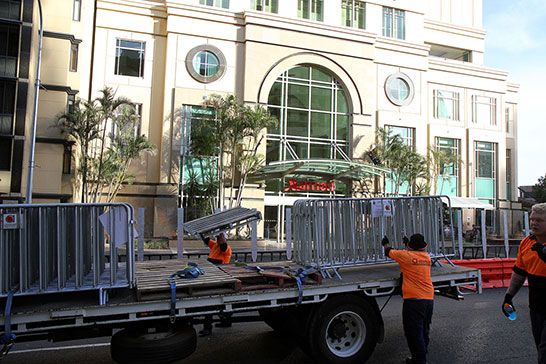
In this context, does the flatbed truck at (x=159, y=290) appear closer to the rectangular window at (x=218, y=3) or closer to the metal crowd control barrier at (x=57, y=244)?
the metal crowd control barrier at (x=57, y=244)

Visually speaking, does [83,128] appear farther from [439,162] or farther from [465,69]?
[465,69]

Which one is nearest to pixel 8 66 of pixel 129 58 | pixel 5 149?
pixel 5 149

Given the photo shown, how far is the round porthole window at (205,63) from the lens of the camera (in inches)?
1003

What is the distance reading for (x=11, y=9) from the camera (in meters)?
21.5

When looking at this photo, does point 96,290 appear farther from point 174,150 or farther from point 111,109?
point 174,150

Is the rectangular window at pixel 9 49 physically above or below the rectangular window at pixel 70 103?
above

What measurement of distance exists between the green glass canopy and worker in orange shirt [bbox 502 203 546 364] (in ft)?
62.5

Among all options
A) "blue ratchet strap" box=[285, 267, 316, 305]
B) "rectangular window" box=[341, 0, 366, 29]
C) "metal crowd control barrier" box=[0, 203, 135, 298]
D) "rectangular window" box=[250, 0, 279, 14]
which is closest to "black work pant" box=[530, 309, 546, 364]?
"blue ratchet strap" box=[285, 267, 316, 305]

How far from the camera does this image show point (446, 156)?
97.0 feet

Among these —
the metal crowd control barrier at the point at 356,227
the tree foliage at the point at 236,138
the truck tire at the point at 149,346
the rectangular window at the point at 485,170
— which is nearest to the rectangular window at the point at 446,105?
the rectangular window at the point at 485,170

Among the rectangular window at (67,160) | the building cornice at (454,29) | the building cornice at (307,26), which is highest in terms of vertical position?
the building cornice at (454,29)

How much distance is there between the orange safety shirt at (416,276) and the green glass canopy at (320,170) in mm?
18098

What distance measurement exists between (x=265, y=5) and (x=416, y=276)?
26297 mm

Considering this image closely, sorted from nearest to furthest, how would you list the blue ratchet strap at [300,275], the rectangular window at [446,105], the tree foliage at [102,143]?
the blue ratchet strap at [300,275], the tree foliage at [102,143], the rectangular window at [446,105]
